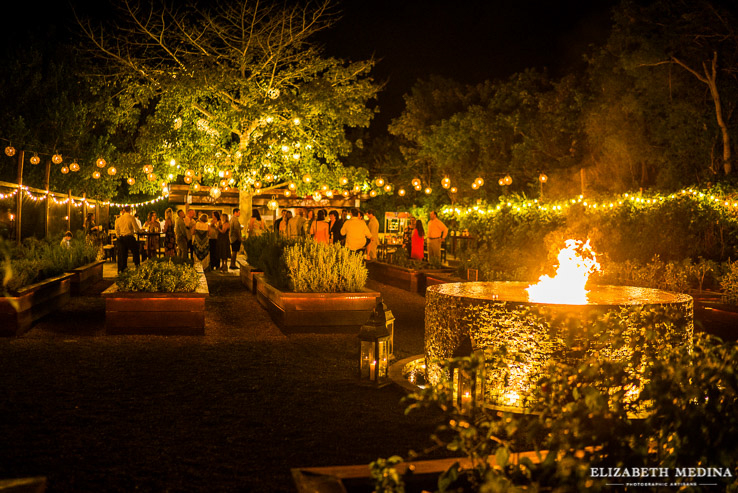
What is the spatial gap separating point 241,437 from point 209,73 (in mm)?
21685

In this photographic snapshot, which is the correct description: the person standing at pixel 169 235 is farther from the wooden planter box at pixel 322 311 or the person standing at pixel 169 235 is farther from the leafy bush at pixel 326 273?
the wooden planter box at pixel 322 311

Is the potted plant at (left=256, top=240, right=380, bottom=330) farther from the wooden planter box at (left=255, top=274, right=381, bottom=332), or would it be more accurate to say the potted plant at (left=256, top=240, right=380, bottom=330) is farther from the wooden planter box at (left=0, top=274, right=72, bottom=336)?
the wooden planter box at (left=0, top=274, right=72, bottom=336)

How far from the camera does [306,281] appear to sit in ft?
34.2

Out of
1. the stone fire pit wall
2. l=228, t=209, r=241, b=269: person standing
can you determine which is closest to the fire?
the stone fire pit wall

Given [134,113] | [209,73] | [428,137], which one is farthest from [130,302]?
[428,137]

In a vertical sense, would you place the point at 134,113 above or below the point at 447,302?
above

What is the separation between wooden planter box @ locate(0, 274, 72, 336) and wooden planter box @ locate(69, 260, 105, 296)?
1.47 m

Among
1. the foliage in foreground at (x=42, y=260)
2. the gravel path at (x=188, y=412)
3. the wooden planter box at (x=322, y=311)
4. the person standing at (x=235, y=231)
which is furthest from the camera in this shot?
the person standing at (x=235, y=231)

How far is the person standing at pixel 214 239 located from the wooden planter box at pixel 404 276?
470 cm

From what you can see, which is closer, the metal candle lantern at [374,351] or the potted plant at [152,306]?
the metal candle lantern at [374,351]

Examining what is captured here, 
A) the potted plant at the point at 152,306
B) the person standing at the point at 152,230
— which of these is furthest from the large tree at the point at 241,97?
the potted plant at the point at 152,306

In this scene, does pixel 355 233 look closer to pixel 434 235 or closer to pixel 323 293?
pixel 434 235

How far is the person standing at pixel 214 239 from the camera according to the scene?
64.9 ft

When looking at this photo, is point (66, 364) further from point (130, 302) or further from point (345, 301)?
point (345, 301)
